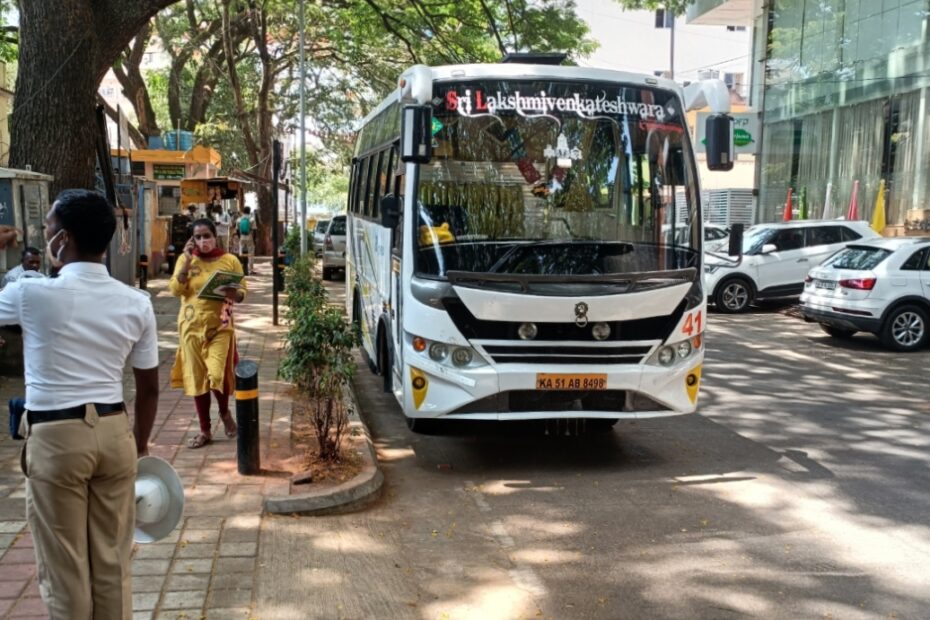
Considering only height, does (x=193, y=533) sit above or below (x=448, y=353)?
below

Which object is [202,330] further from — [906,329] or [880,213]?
[880,213]

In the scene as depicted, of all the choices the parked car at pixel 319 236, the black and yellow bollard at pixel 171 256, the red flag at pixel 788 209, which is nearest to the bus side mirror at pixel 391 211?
the black and yellow bollard at pixel 171 256

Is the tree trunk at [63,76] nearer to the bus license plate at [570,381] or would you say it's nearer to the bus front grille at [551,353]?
the bus front grille at [551,353]

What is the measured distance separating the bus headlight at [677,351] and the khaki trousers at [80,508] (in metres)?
4.37

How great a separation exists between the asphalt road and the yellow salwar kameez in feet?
5.12

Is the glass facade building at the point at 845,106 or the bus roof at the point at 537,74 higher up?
the glass facade building at the point at 845,106

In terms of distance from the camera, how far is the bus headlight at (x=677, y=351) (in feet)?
22.3

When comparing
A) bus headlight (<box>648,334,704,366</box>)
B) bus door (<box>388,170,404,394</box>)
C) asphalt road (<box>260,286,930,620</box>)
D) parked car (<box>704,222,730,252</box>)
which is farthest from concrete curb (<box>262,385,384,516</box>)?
parked car (<box>704,222,730,252</box>)

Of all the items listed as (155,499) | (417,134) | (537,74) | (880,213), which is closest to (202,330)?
(417,134)

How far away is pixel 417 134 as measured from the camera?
6.57 m

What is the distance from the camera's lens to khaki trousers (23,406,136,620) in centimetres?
313

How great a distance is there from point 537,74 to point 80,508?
5015 millimetres

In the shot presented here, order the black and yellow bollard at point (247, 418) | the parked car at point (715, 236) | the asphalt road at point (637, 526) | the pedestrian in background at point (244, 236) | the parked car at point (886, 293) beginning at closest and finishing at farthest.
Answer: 1. the asphalt road at point (637, 526)
2. the black and yellow bollard at point (247, 418)
3. the parked car at point (886, 293)
4. the parked car at point (715, 236)
5. the pedestrian in background at point (244, 236)

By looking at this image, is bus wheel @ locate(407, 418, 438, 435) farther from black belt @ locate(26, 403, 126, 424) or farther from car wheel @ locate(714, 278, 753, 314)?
car wheel @ locate(714, 278, 753, 314)
